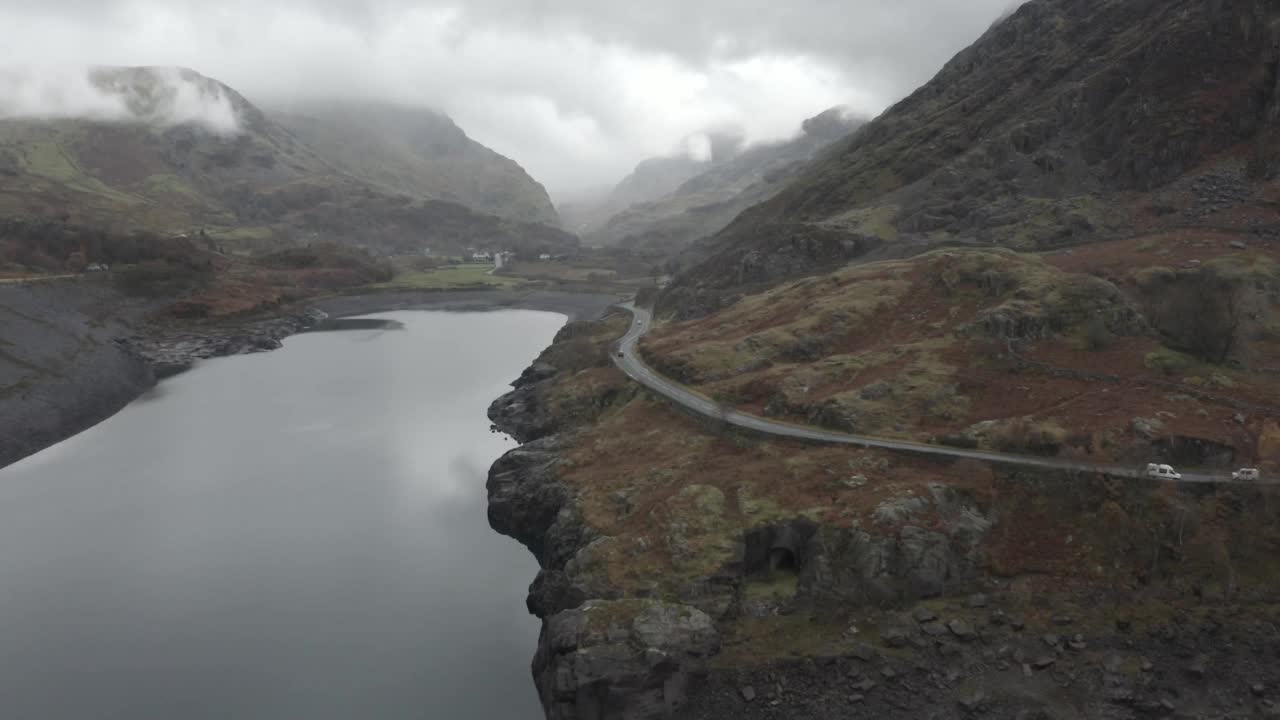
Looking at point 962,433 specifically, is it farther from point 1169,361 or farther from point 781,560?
point 1169,361

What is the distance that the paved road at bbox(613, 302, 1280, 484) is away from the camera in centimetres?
5228

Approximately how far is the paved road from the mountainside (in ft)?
139

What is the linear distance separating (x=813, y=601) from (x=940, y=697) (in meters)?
9.31

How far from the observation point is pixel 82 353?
13188 cm

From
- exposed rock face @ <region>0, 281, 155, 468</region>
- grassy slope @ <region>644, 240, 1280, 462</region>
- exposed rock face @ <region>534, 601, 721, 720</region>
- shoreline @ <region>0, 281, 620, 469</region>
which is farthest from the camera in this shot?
shoreline @ <region>0, 281, 620, 469</region>

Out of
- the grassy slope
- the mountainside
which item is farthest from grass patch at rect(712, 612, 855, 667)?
the mountainside

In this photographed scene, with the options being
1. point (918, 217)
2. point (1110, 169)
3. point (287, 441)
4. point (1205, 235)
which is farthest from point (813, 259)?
point (287, 441)

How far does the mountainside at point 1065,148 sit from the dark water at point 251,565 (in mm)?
62243

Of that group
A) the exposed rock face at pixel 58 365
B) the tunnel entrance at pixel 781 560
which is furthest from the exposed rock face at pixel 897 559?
the exposed rock face at pixel 58 365

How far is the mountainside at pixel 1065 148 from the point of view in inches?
3836

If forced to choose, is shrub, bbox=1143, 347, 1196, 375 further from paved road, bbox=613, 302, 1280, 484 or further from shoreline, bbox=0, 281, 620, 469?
shoreline, bbox=0, 281, 620, 469

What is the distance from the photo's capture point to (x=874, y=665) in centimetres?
4469

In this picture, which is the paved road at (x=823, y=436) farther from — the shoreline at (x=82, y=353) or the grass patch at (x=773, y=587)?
the shoreline at (x=82, y=353)

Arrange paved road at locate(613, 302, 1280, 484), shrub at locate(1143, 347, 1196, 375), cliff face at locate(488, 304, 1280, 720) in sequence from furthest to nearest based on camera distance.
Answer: shrub at locate(1143, 347, 1196, 375)
paved road at locate(613, 302, 1280, 484)
cliff face at locate(488, 304, 1280, 720)
